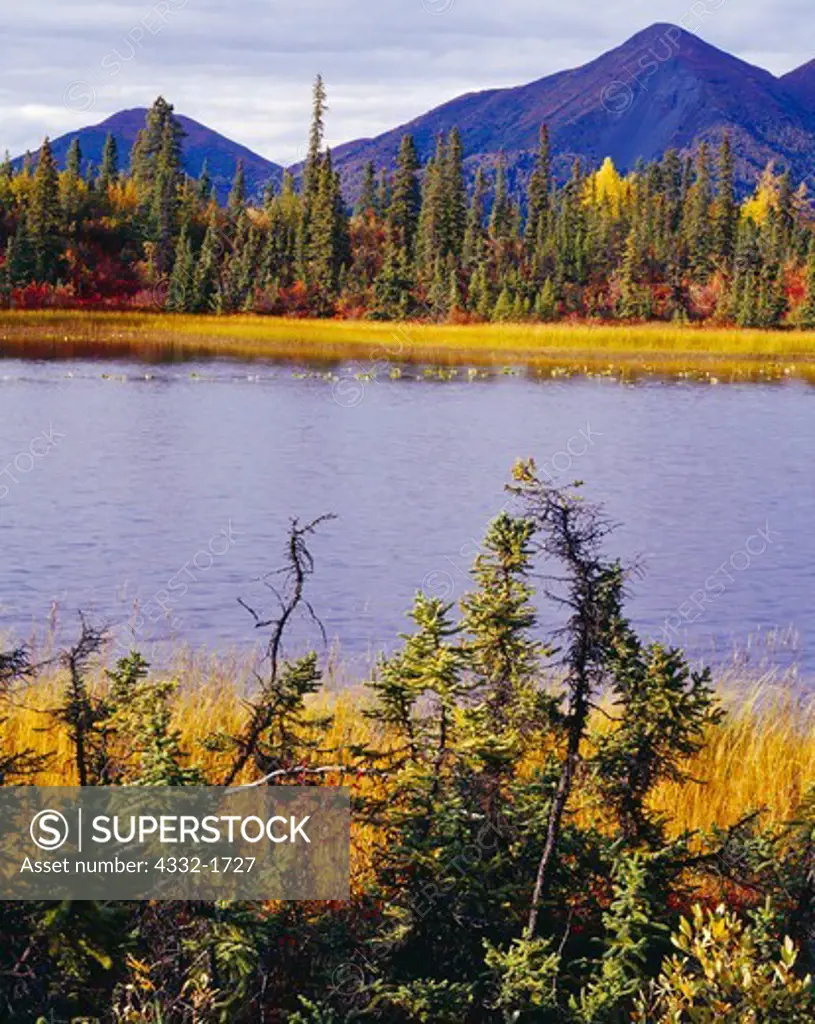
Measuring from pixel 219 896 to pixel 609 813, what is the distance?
1859mm

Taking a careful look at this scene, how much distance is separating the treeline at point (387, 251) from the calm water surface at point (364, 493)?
168ft

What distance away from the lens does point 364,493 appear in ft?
104

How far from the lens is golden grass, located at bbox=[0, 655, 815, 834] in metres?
8.52

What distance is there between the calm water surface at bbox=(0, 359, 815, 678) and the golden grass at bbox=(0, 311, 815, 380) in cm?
1649

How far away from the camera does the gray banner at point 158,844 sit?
16.8ft

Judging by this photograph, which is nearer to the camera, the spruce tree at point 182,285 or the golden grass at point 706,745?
the golden grass at point 706,745

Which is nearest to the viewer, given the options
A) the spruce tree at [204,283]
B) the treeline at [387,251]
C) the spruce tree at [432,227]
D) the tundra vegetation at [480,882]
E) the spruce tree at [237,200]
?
the tundra vegetation at [480,882]

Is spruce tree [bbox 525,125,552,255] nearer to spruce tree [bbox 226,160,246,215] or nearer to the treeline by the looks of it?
the treeline

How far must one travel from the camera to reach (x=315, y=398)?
54.3 meters

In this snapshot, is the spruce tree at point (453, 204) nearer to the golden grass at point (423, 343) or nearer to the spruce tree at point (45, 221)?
the golden grass at point (423, 343)

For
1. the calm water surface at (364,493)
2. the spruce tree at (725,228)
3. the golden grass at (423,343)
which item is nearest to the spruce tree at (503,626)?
the calm water surface at (364,493)

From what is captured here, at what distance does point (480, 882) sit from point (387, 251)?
390 ft

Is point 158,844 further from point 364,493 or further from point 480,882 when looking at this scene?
point 364,493

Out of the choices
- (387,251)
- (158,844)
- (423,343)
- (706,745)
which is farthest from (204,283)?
(158,844)
